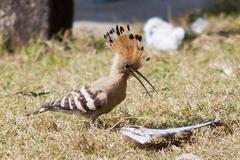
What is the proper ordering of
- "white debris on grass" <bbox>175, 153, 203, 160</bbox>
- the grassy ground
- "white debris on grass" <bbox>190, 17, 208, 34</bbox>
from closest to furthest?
"white debris on grass" <bbox>175, 153, 203, 160</bbox> → the grassy ground → "white debris on grass" <bbox>190, 17, 208, 34</bbox>

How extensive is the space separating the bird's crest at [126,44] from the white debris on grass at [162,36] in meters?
2.89

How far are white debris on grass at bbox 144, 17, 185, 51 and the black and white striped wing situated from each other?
2.97 m

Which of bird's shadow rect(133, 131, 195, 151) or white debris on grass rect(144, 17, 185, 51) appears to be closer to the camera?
bird's shadow rect(133, 131, 195, 151)

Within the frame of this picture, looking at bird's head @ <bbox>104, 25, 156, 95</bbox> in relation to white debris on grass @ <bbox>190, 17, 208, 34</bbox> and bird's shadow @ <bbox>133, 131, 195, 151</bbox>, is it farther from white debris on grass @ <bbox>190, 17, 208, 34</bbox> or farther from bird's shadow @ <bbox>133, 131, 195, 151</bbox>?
white debris on grass @ <bbox>190, 17, 208, 34</bbox>

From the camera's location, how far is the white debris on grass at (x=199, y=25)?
966cm

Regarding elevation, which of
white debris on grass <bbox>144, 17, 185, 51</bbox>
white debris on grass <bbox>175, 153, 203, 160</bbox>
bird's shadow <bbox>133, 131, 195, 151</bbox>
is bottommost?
white debris on grass <bbox>144, 17, 185, 51</bbox>

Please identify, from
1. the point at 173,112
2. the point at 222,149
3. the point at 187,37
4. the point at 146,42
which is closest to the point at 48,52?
the point at 146,42

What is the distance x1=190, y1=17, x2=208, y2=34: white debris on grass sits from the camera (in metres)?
9.66

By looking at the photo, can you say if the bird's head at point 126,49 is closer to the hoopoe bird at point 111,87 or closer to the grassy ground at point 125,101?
the hoopoe bird at point 111,87

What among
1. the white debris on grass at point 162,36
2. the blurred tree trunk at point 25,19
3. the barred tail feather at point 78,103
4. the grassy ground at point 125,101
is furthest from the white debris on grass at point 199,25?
the barred tail feather at point 78,103

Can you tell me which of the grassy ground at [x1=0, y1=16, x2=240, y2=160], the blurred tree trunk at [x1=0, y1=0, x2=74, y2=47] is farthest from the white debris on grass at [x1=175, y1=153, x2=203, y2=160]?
the blurred tree trunk at [x1=0, y1=0, x2=74, y2=47]

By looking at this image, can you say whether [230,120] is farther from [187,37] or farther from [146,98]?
[187,37]

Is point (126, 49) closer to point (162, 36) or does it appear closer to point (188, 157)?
point (188, 157)

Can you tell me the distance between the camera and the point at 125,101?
6105mm
